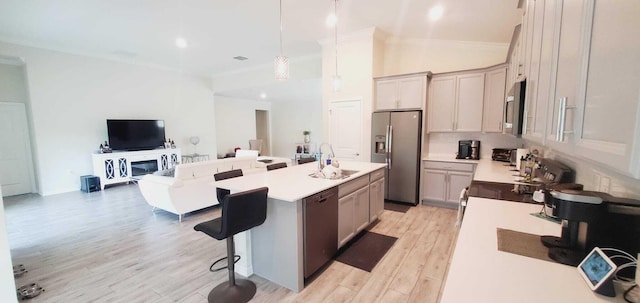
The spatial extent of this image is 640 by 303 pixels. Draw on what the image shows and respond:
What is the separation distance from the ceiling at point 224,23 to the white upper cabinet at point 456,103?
739 mm

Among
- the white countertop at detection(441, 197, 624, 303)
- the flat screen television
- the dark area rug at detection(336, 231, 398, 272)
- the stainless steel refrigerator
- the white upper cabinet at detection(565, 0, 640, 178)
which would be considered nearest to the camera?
the white upper cabinet at detection(565, 0, 640, 178)

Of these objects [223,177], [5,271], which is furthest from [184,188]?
[5,271]

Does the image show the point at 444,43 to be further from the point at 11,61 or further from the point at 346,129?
the point at 11,61

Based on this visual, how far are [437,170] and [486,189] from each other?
2177mm

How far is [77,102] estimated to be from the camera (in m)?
5.88

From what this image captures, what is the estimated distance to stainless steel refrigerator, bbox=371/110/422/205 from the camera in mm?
4426

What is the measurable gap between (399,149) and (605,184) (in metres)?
3.20

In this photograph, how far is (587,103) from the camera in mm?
806

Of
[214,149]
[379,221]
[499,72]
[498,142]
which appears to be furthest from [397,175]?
[214,149]

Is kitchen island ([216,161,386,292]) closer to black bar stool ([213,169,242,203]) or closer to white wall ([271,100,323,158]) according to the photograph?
black bar stool ([213,169,242,203])

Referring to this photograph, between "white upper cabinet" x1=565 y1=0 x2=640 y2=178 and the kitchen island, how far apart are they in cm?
170

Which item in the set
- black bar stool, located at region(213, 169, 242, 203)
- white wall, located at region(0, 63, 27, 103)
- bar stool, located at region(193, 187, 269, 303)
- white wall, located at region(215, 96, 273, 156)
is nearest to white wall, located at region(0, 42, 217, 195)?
white wall, located at region(0, 63, 27, 103)

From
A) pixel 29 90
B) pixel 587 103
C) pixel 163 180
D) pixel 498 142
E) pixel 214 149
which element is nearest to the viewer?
pixel 587 103

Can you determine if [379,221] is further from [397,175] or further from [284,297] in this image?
[284,297]
